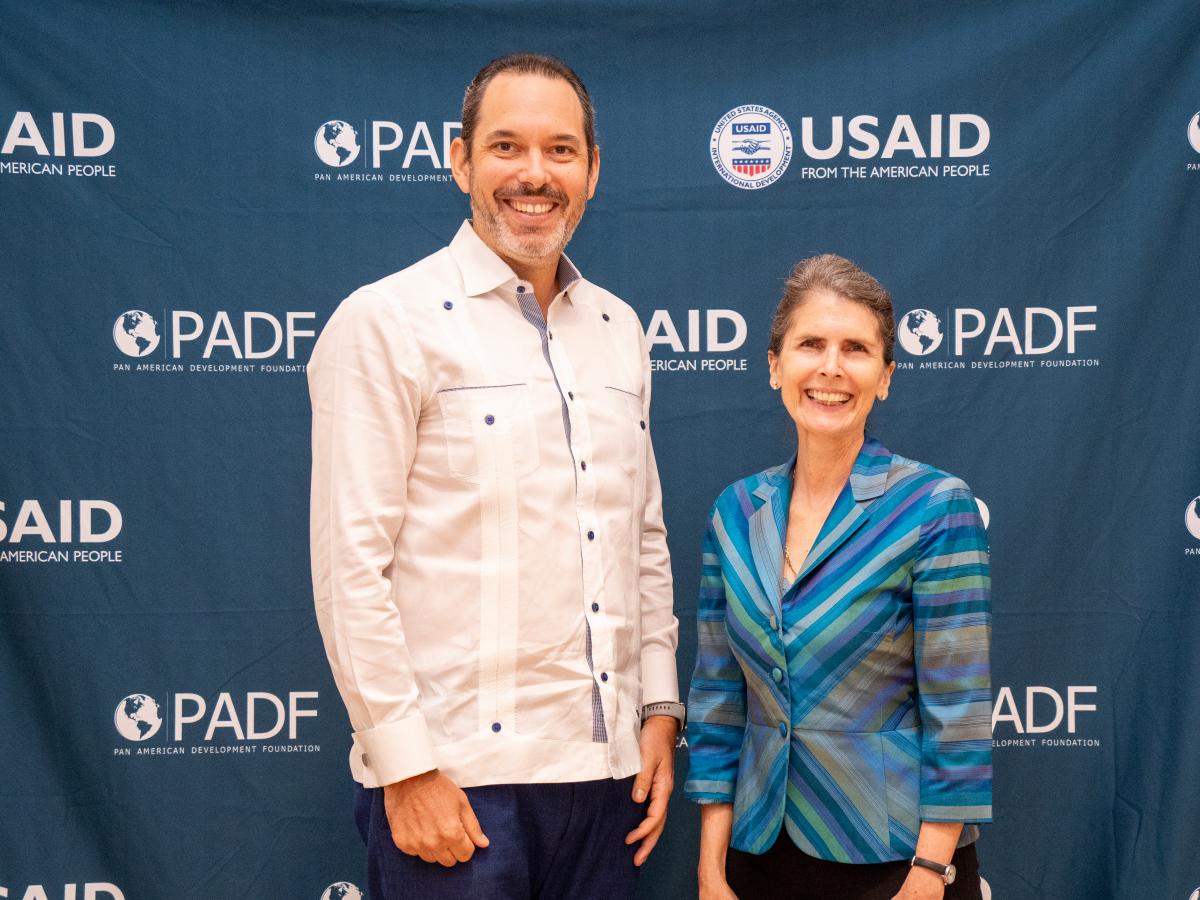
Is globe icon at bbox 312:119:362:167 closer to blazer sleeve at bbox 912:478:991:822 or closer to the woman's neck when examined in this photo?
the woman's neck

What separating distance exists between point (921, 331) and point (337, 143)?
1466 mm

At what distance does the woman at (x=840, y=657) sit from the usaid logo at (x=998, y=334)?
0.88 m

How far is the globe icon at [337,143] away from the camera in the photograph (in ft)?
9.04

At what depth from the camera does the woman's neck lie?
1934 millimetres

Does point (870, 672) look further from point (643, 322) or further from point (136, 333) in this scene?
point (136, 333)

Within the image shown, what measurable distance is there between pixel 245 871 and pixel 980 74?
257 centimetres

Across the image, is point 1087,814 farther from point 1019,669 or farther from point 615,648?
point 615,648

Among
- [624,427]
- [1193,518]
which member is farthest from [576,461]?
[1193,518]

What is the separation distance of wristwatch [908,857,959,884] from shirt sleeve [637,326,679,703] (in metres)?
0.49

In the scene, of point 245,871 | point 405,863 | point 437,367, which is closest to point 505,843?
point 405,863

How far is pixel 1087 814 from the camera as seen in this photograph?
8.98 feet

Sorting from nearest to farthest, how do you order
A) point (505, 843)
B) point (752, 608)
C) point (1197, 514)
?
point (505, 843) → point (752, 608) → point (1197, 514)

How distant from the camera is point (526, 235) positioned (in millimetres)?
1914

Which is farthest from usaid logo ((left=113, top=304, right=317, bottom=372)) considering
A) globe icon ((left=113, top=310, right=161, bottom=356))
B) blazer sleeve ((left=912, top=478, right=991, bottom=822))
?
blazer sleeve ((left=912, top=478, right=991, bottom=822))
